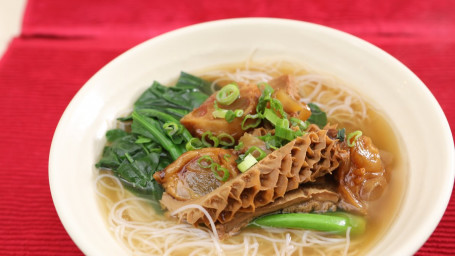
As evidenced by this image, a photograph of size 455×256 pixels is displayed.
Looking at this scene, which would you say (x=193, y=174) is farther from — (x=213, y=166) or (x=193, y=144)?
(x=193, y=144)

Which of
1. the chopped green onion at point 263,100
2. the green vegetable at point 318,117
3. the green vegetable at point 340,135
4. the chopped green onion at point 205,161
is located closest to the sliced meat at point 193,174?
the chopped green onion at point 205,161

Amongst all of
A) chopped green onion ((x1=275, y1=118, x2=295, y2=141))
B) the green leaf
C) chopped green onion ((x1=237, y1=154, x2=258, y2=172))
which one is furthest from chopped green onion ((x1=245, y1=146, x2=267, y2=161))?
the green leaf

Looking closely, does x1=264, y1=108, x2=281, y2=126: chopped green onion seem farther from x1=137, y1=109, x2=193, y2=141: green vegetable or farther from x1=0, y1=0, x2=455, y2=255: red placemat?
x1=0, y1=0, x2=455, y2=255: red placemat

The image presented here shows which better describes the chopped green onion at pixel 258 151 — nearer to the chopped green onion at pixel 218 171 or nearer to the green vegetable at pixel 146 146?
the chopped green onion at pixel 218 171

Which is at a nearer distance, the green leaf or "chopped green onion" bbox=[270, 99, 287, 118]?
"chopped green onion" bbox=[270, 99, 287, 118]

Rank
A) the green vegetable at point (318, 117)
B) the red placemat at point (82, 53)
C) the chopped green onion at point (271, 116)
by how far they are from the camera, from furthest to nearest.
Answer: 1. the green vegetable at point (318, 117)
2. the red placemat at point (82, 53)
3. the chopped green onion at point (271, 116)
